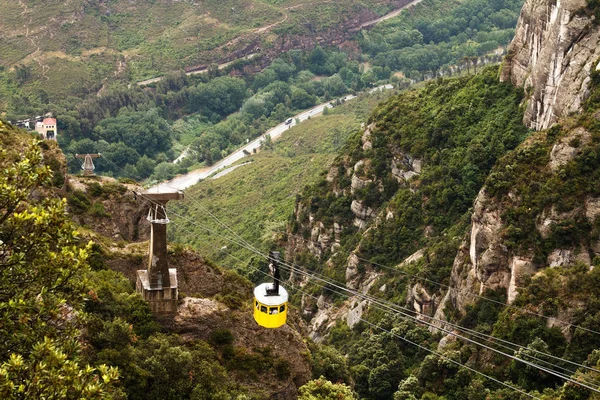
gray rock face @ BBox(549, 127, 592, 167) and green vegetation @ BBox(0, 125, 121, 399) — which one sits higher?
green vegetation @ BBox(0, 125, 121, 399)

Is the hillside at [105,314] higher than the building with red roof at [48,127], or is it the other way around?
the hillside at [105,314]

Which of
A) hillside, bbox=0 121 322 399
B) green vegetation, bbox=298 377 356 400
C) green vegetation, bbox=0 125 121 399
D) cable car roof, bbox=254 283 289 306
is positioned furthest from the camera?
green vegetation, bbox=298 377 356 400

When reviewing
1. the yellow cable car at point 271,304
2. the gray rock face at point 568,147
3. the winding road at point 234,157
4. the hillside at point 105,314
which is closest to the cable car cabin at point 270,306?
the yellow cable car at point 271,304

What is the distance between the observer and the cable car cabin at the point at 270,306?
130 feet

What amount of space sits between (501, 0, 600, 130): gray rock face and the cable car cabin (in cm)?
3621

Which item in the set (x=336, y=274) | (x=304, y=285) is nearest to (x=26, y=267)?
(x=336, y=274)

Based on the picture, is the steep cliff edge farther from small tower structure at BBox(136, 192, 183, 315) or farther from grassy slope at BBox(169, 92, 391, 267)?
small tower structure at BBox(136, 192, 183, 315)

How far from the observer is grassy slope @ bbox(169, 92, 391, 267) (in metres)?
114

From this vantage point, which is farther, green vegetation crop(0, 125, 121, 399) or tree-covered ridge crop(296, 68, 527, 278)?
tree-covered ridge crop(296, 68, 527, 278)

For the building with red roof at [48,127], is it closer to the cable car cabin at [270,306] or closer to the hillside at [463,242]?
the hillside at [463,242]

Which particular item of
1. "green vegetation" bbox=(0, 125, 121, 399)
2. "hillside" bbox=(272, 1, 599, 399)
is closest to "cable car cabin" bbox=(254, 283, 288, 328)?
"hillside" bbox=(272, 1, 599, 399)

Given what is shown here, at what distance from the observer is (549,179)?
205 feet

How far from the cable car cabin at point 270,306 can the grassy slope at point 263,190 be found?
2460 inches

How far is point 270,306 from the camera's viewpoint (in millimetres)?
39469
